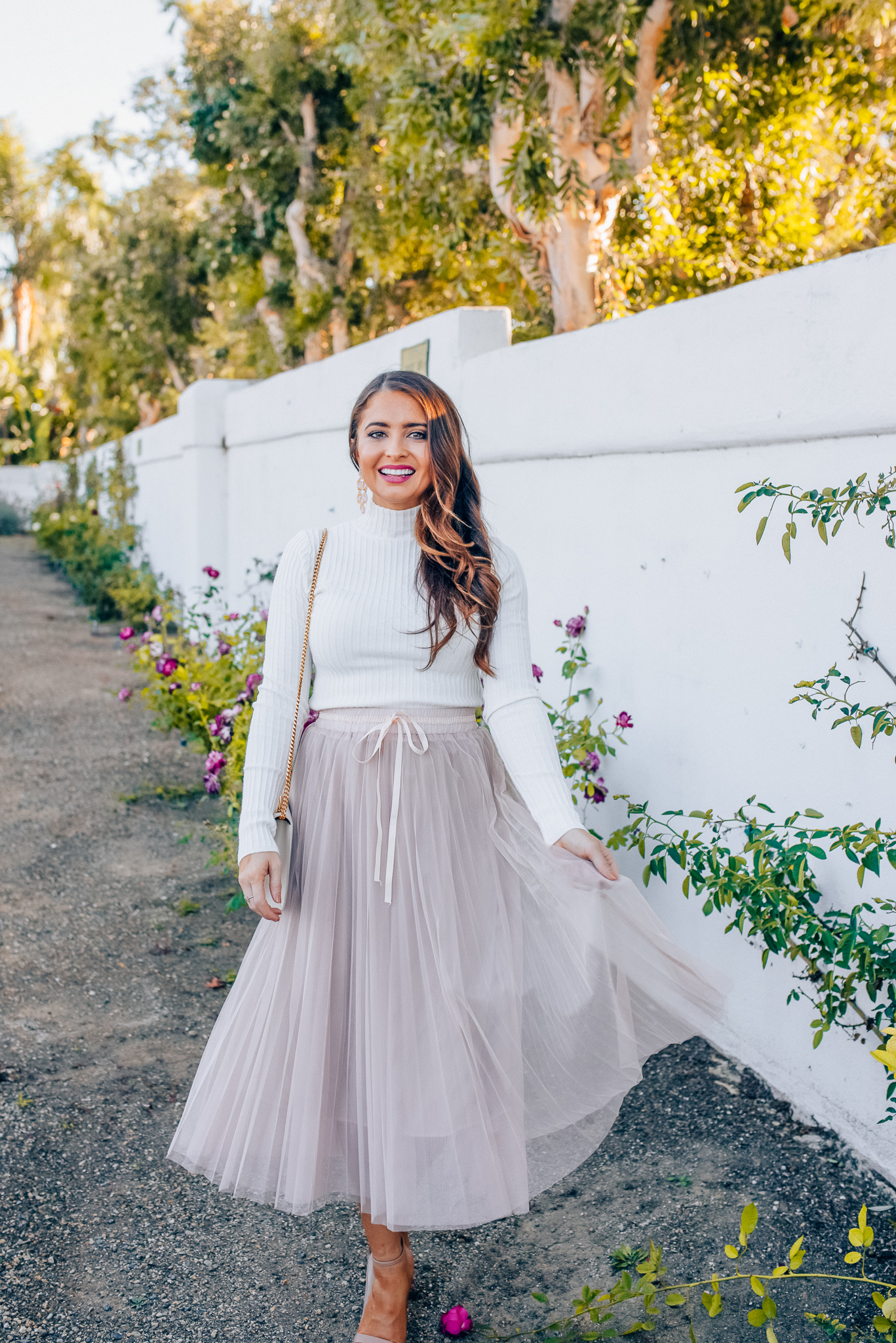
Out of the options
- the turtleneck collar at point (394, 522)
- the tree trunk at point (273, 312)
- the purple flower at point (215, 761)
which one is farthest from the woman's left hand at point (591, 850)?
the tree trunk at point (273, 312)

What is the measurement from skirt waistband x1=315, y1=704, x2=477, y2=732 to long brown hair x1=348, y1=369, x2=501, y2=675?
0.30 ft

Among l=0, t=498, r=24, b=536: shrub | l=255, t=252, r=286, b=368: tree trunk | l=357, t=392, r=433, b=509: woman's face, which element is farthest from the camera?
l=0, t=498, r=24, b=536: shrub

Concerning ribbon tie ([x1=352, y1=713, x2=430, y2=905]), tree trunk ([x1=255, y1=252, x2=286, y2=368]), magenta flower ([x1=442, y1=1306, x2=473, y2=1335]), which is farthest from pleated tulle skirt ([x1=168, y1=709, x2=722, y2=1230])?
tree trunk ([x1=255, y1=252, x2=286, y2=368])

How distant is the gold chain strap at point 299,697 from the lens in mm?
1906

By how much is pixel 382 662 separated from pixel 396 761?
0.20m

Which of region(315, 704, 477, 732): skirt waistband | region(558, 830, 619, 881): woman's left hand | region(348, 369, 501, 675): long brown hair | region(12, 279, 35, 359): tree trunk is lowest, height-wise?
region(558, 830, 619, 881): woman's left hand

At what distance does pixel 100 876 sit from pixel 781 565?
2.97 metres

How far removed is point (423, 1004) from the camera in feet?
5.87

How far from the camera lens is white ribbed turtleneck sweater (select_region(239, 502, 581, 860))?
1.90 meters

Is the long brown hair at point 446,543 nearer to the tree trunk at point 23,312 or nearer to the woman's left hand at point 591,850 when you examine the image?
the woman's left hand at point 591,850

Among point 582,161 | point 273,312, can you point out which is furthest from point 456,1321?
point 273,312

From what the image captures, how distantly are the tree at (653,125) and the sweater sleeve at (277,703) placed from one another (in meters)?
3.82

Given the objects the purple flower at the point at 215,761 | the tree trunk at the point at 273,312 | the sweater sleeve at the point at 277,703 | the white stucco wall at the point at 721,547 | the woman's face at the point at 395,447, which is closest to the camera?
the sweater sleeve at the point at 277,703

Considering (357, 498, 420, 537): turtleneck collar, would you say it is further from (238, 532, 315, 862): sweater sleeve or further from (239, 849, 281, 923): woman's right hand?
(239, 849, 281, 923): woman's right hand
